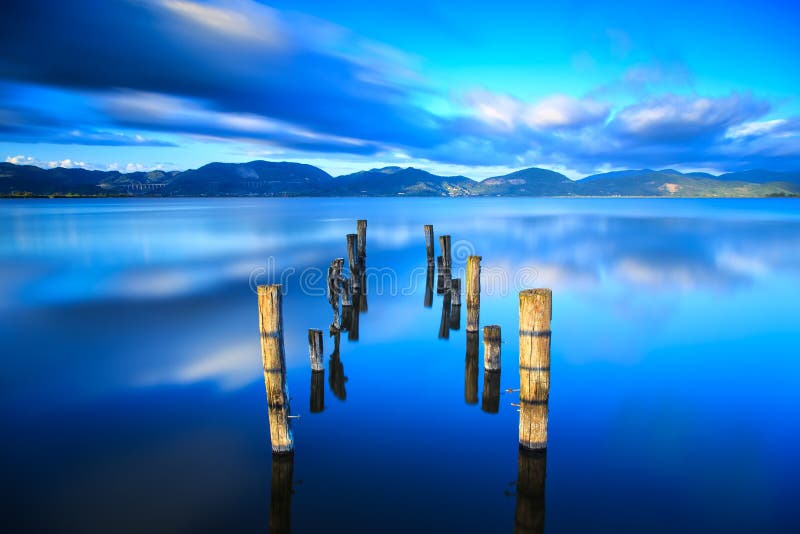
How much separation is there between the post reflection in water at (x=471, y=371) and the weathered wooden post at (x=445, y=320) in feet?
4.32

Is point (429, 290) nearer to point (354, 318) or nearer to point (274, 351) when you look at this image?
point (354, 318)

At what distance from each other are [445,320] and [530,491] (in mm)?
8634

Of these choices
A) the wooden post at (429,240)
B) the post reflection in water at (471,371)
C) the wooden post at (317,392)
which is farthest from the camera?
the wooden post at (429,240)

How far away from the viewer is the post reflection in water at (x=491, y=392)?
27.8 ft

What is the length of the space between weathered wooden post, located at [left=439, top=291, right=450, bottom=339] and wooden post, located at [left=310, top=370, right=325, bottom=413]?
436 cm

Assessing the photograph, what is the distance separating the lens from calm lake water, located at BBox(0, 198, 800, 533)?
5.79m

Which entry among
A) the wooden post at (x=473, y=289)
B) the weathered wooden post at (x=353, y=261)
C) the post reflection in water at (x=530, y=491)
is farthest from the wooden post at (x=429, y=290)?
the post reflection in water at (x=530, y=491)

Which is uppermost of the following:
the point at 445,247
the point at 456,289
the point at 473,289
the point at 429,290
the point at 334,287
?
the point at 445,247

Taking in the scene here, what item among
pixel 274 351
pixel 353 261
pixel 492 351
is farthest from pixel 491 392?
pixel 353 261

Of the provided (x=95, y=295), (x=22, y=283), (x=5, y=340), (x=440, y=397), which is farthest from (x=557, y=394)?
(x=22, y=283)

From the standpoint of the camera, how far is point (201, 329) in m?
13.5

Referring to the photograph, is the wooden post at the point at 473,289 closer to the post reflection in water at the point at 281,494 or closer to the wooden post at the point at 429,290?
the wooden post at the point at 429,290

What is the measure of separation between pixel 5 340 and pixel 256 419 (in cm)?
937

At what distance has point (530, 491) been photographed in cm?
614
